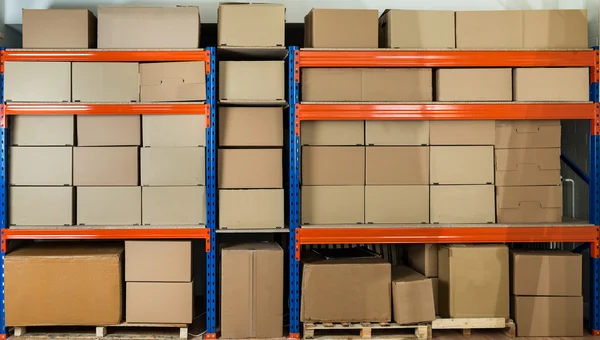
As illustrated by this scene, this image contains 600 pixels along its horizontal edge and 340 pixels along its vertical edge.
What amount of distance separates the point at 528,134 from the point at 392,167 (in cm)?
125

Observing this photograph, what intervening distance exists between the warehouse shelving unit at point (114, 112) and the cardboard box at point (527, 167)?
2.55m

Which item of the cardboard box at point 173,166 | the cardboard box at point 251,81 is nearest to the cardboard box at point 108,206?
the cardboard box at point 173,166

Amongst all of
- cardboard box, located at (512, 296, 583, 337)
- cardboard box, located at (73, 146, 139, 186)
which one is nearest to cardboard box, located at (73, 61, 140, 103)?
cardboard box, located at (73, 146, 139, 186)

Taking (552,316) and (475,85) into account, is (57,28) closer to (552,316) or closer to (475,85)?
(475,85)

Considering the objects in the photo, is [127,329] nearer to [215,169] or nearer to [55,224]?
[55,224]

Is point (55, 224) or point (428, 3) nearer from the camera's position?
point (55, 224)

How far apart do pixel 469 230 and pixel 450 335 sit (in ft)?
3.14

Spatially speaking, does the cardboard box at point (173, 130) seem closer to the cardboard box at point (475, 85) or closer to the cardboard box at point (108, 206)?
the cardboard box at point (108, 206)

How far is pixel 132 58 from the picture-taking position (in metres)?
4.45

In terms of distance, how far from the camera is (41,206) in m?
4.45

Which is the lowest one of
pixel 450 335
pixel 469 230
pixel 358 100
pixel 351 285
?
pixel 450 335

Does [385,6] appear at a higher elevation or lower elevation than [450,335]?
higher

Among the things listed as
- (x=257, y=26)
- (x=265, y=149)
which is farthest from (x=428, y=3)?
(x=265, y=149)

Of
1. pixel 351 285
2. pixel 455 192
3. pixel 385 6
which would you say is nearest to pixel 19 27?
pixel 385 6
